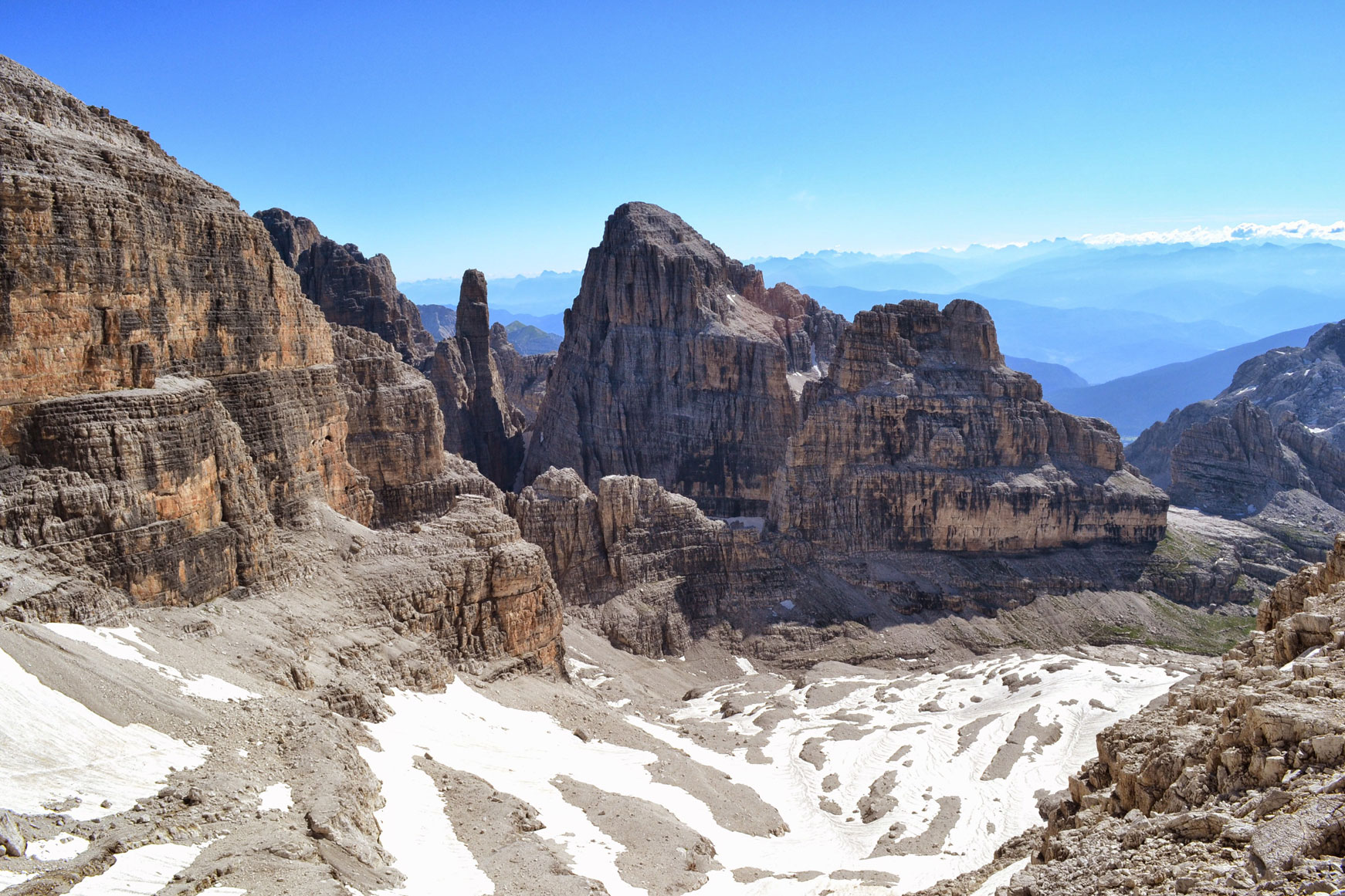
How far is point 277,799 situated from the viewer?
30.6 m

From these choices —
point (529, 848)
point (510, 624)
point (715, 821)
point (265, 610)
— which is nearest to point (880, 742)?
point (715, 821)

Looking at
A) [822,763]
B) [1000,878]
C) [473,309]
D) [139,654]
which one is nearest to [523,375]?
[473,309]

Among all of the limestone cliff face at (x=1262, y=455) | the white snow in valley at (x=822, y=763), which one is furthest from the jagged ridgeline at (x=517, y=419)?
the limestone cliff face at (x=1262, y=455)

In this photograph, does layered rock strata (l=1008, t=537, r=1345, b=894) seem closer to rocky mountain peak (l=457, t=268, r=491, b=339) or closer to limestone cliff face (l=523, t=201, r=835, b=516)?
limestone cliff face (l=523, t=201, r=835, b=516)

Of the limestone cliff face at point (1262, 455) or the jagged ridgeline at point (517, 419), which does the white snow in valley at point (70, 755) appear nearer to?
the jagged ridgeline at point (517, 419)

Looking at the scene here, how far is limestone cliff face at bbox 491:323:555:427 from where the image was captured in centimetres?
17600

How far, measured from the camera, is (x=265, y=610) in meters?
46.2

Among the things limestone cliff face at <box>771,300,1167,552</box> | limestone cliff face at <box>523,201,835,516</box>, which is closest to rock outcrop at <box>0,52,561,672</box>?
limestone cliff face at <box>771,300,1167,552</box>

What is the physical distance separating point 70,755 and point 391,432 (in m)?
47.5

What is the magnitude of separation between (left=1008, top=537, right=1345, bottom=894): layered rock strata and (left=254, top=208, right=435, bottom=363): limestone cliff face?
366ft

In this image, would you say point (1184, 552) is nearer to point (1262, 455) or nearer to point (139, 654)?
point (1262, 455)

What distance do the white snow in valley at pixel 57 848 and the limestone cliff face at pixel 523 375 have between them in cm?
15023

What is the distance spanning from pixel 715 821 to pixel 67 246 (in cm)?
3791

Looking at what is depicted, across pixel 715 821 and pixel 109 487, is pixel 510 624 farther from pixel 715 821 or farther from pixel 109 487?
pixel 109 487
